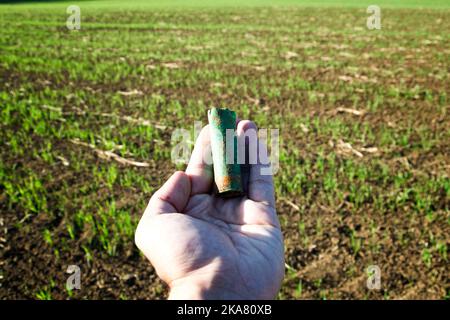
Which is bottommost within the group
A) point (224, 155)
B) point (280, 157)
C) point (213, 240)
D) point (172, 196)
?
point (280, 157)

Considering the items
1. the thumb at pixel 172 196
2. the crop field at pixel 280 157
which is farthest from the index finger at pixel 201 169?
the crop field at pixel 280 157

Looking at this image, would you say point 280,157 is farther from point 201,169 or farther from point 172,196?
point 172,196

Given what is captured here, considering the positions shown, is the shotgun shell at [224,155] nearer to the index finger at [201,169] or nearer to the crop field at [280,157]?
the index finger at [201,169]

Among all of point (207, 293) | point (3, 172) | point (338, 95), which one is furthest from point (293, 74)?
point (207, 293)

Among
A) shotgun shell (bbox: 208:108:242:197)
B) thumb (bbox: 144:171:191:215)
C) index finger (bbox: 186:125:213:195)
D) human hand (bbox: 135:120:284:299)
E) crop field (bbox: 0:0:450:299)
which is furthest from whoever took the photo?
crop field (bbox: 0:0:450:299)

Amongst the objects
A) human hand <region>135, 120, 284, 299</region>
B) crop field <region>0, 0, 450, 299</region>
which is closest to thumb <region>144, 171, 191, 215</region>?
human hand <region>135, 120, 284, 299</region>

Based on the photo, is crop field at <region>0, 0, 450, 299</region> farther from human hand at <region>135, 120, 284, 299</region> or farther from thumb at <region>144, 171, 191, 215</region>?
thumb at <region>144, 171, 191, 215</region>

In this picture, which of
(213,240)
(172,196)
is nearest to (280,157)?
(172,196)
